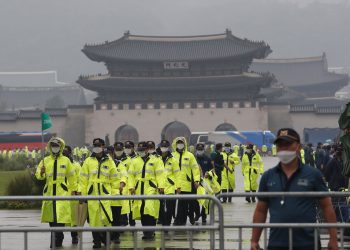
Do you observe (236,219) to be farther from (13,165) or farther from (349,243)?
(13,165)

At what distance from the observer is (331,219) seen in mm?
6805

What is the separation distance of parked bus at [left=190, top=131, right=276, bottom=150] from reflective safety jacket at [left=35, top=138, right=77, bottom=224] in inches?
2248

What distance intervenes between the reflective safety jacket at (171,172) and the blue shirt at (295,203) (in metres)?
7.84

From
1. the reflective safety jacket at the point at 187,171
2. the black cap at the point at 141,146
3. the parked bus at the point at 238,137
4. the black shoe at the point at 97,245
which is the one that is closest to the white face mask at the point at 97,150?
the black cap at the point at 141,146

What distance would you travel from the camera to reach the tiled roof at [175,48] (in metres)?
72.5

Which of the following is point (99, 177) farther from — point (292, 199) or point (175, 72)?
point (175, 72)

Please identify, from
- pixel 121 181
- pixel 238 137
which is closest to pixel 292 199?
pixel 121 181

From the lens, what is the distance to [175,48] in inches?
2945

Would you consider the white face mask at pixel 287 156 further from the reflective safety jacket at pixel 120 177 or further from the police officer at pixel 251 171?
the police officer at pixel 251 171

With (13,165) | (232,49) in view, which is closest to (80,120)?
(232,49)

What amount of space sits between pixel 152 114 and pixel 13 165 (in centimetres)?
3171

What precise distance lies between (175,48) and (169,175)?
60.5 m

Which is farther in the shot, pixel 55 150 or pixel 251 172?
pixel 251 172

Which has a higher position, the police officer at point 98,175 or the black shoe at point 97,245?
the police officer at point 98,175
